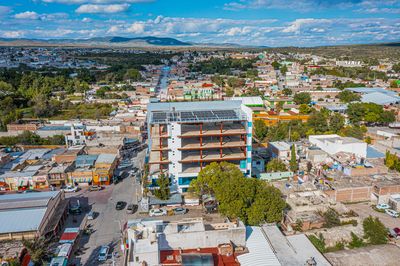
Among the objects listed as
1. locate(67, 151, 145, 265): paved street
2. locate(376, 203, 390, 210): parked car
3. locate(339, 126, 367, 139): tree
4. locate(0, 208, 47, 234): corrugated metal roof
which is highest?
locate(339, 126, 367, 139): tree

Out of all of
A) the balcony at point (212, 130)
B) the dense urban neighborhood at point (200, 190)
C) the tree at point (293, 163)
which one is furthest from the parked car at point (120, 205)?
the tree at point (293, 163)

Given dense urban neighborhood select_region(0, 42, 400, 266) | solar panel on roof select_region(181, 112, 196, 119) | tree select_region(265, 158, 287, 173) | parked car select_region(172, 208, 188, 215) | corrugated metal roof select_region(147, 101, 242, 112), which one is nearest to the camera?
dense urban neighborhood select_region(0, 42, 400, 266)

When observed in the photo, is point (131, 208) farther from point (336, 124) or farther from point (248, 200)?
point (336, 124)

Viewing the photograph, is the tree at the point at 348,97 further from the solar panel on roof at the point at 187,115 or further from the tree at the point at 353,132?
the solar panel on roof at the point at 187,115

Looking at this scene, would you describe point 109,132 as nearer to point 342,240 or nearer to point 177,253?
point 177,253

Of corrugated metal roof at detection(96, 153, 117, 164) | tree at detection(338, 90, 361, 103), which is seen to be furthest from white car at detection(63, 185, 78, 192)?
tree at detection(338, 90, 361, 103)

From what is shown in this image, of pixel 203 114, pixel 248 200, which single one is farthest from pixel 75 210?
pixel 248 200

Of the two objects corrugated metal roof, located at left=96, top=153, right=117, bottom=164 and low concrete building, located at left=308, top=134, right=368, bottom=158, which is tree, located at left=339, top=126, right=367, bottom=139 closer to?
low concrete building, located at left=308, top=134, right=368, bottom=158
